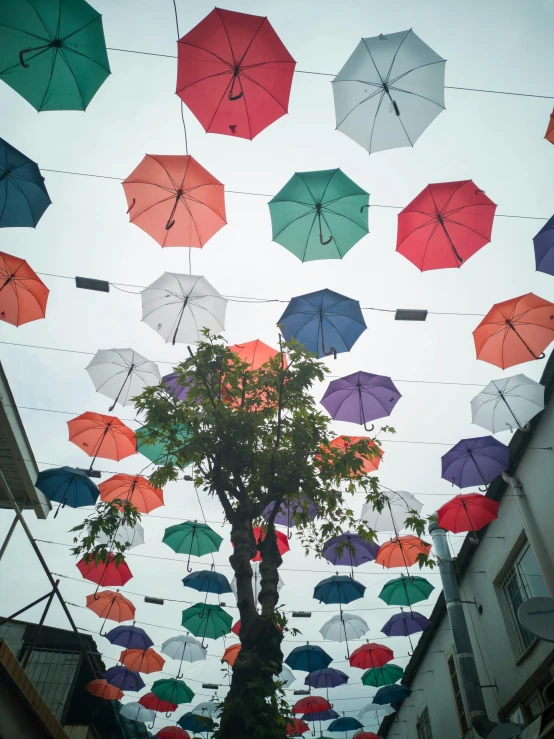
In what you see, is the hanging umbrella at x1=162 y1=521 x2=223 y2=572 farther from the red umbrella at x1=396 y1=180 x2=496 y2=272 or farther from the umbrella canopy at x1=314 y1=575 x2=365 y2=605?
the red umbrella at x1=396 y1=180 x2=496 y2=272

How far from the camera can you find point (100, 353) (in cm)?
1132

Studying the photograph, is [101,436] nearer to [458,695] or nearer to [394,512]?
[394,512]

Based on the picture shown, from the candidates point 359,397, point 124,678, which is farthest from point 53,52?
point 124,678

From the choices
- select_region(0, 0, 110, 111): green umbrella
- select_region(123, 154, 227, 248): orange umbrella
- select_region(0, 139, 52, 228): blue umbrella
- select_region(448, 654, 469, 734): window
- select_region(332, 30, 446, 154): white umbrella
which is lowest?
select_region(448, 654, 469, 734): window

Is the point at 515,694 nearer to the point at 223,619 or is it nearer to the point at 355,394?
the point at 355,394

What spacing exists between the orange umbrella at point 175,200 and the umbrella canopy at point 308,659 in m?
12.5

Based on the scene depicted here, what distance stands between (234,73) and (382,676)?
16.8 m

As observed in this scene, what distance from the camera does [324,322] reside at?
32.9 ft

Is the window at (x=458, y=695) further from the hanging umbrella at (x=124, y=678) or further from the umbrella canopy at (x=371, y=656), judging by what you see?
the hanging umbrella at (x=124, y=678)

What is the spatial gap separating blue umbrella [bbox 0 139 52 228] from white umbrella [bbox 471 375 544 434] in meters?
8.91

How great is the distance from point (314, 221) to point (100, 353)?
5.51 meters

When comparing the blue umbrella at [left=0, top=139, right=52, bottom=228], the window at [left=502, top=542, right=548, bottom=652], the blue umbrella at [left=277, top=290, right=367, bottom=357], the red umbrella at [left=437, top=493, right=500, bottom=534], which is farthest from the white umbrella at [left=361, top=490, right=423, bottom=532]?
the blue umbrella at [left=0, top=139, right=52, bottom=228]

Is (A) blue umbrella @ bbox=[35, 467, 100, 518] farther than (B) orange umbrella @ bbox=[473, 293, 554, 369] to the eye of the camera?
Yes

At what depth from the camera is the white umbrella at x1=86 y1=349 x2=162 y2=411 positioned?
37.0ft
